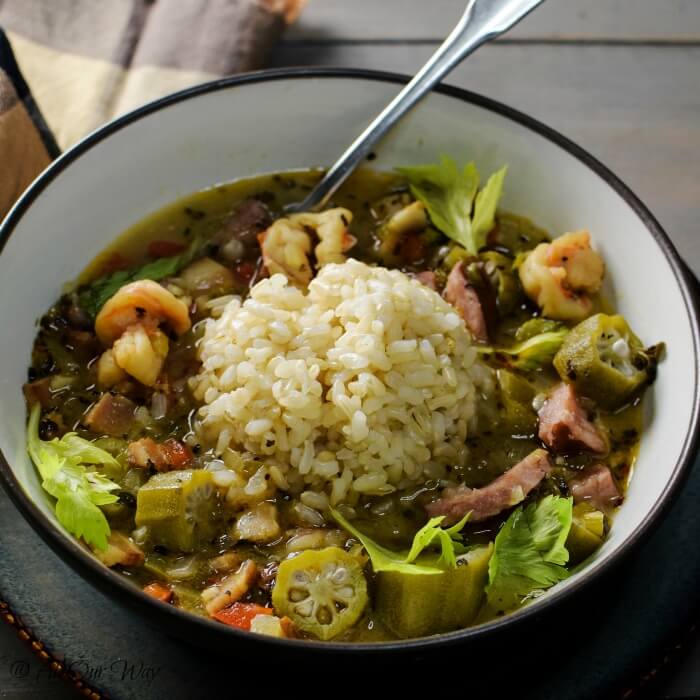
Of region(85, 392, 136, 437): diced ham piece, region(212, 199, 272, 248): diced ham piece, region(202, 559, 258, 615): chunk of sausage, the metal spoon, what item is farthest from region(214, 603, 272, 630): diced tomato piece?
the metal spoon

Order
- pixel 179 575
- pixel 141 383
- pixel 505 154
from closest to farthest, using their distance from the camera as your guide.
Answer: pixel 179 575 < pixel 141 383 < pixel 505 154

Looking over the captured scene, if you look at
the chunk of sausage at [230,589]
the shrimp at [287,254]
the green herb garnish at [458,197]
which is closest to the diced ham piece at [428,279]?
the green herb garnish at [458,197]

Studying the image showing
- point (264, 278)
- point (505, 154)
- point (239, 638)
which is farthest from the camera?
point (505, 154)

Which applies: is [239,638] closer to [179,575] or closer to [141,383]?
[179,575]

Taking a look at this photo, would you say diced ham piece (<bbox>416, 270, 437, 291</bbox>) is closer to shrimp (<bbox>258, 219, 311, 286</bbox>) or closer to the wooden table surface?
shrimp (<bbox>258, 219, 311, 286</bbox>)

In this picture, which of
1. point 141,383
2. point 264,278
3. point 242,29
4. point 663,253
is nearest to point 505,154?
point 663,253

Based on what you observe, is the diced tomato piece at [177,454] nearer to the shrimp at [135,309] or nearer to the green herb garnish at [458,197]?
the shrimp at [135,309]

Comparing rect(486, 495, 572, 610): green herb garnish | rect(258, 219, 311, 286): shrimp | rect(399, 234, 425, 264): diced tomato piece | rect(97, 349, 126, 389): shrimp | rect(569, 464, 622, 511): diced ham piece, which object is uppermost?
rect(399, 234, 425, 264): diced tomato piece

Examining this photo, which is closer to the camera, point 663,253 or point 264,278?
point 663,253
